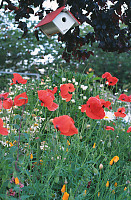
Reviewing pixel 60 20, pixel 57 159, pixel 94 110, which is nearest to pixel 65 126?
pixel 94 110

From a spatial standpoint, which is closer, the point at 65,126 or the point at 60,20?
the point at 65,126

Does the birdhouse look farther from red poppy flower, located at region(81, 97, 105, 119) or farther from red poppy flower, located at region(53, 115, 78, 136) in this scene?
red poppy flower, located at region(53, 115, 78, 136)

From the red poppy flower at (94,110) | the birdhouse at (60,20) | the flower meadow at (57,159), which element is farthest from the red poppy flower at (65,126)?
the birdhouse at (60,20)

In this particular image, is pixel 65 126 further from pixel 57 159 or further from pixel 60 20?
pixel 60 20

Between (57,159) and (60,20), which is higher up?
(60,20)

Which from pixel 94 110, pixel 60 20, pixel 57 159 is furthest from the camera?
pixel 60 20

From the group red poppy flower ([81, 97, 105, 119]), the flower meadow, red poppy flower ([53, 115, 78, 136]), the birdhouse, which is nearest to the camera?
red poppy flower ([53, 115, 78, 136])

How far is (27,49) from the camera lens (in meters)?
8.14

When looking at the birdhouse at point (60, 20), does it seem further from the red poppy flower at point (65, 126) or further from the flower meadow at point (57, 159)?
the red poppy flower at point (65, 126)

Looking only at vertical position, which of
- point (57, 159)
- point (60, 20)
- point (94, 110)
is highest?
point (60, 20)

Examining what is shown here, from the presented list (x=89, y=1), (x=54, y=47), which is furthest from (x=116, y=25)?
(x=54, y=47)

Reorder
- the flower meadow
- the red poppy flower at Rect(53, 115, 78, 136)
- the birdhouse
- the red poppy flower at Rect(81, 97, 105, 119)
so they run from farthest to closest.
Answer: the birdhouse < the red poppy flower at Rect(81, 97, 105, 119) < the flower meadow < the red poppy flower at Rect(53, 115, 78, 136)

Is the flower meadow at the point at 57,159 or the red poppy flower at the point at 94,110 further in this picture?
the red poppy flower at the point at 94,110

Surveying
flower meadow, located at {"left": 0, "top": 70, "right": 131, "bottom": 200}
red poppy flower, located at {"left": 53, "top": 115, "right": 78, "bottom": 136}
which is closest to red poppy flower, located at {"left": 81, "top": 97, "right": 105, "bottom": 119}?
flower meadow, located at {"left": 0, "top": 70, "right": 131, "bottom": 200}
